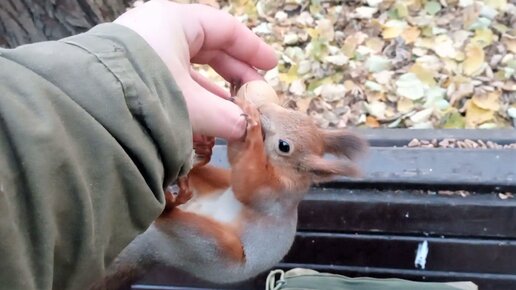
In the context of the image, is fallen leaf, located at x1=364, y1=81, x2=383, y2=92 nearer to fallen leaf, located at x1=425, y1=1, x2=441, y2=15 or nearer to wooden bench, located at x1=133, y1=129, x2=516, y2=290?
fallen leaf, located at x1=425, y1=1, x2=441, y2=15

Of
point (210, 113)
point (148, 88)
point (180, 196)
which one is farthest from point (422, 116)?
point (148, 88)

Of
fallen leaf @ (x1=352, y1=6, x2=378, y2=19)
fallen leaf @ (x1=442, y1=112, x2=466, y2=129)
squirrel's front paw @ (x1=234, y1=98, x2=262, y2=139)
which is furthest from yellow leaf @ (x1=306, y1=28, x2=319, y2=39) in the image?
squirrel's front paw @ (x1=234, y1=98, x2=262, y2=139)

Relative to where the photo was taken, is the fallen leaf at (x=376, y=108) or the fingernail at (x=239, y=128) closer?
the fingernail at (x=239, y=128)

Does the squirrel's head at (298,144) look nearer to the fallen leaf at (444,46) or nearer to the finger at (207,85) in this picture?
the finger at (207,85)

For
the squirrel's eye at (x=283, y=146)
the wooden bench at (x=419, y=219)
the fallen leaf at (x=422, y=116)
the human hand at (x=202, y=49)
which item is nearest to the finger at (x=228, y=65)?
the human hand at (x=202, y=49)

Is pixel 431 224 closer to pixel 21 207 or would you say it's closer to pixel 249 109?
pixel 249 109
